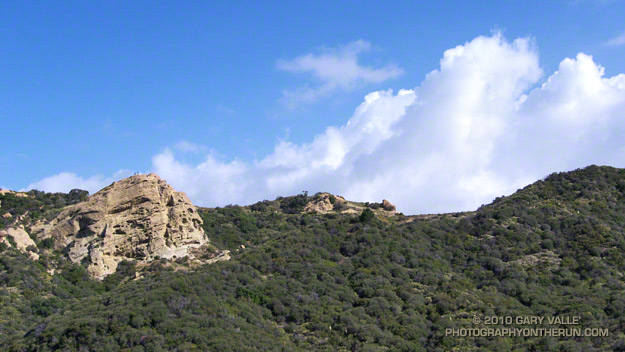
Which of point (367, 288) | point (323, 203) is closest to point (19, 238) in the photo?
point (367, 288)

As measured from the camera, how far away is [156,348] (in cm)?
3269

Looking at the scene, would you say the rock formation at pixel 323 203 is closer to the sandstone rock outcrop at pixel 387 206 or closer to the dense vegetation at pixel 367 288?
the sandstone rock outcrop at pixel 387 206

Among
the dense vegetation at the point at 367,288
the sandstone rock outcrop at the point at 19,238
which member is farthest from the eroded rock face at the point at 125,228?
the dense vegetation at the point at 367,288

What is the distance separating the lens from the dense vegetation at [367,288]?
35.3 meters

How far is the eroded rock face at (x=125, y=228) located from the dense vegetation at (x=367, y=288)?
2.16 m

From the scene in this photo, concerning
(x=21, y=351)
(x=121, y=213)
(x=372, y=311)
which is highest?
(x=121, y=213)

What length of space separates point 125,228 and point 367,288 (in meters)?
23.5

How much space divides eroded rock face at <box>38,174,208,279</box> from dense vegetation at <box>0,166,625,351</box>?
216cm

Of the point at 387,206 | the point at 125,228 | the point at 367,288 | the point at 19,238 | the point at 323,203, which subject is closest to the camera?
the point at 367,288

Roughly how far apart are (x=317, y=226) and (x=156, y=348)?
86.9 feet

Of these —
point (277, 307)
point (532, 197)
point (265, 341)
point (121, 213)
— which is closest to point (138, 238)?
point (121, 213)

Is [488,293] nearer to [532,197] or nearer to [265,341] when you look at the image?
[265,341]

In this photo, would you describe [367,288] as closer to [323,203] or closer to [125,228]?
[125,228]

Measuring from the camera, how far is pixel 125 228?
183 ft
